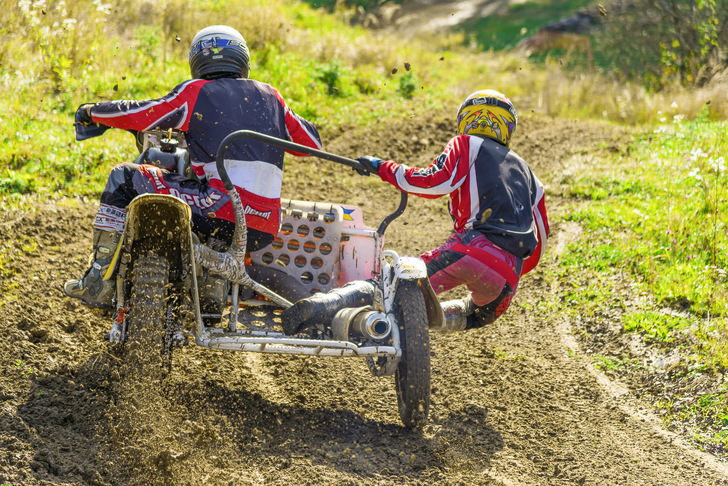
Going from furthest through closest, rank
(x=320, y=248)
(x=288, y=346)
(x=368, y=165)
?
(x=320, y=248), (x=368, y=165), (x=288, y=346)

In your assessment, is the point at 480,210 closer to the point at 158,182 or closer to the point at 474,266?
the point at 474,266

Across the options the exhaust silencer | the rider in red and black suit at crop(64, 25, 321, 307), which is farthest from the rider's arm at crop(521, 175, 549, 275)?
the rider in red and black suit at crop(64, 25, 321, 307)

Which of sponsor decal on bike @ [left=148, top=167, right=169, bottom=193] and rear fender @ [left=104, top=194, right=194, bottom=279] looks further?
sponsor decal on bike @ [left=148, top=167, right=169, bottom=193]

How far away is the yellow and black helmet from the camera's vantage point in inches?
178

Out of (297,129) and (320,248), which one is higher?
(297,129)

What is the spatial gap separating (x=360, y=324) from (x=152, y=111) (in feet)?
5.39

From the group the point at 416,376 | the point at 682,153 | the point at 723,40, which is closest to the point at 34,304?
the point at 416,376

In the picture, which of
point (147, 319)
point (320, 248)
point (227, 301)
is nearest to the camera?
Answer: point (147, 319)

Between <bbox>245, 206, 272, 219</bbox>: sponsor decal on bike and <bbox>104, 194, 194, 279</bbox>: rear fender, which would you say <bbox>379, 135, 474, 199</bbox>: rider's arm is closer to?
<bbox>245, 206, 272, 219</bbox>: sponsor decal on bike

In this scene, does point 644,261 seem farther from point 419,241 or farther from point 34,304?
point 34,304

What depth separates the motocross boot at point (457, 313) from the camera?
4.64 m

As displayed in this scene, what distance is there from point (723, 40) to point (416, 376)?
475 inches

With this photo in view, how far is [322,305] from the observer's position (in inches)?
156

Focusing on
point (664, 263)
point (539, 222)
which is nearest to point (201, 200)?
point (539, 222)
